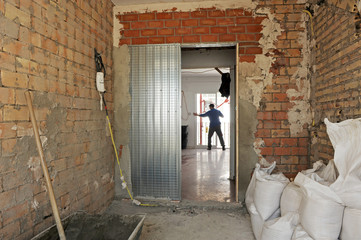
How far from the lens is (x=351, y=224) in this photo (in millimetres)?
1601

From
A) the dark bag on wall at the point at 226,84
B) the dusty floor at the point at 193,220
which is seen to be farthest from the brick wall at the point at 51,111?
the dark bag on wall at the point at 226,84

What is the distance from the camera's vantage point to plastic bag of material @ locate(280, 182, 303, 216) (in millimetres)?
2104

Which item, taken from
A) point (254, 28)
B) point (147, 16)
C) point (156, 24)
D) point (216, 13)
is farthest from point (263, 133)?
point (147, 16)

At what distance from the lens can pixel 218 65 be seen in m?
5.07

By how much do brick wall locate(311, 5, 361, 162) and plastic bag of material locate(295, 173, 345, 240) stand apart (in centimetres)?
84

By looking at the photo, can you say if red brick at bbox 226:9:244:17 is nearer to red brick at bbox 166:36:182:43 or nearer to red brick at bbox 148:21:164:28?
red brick at bbox 166:36:182:43

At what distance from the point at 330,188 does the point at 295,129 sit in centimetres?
166

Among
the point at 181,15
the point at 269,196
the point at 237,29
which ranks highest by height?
the point at 181,15

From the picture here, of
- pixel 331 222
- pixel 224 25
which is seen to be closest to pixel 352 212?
pixel 331 222

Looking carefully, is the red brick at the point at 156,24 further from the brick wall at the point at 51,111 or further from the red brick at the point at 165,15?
the brick wall at the point at 51,111

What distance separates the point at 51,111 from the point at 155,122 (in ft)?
5.21

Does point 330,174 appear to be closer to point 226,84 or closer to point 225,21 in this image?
point 225,21

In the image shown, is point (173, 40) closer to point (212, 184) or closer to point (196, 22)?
point (196, 22)

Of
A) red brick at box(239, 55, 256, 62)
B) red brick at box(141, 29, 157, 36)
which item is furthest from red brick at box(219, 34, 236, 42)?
red brick at box(141, 29, 157, 36)
